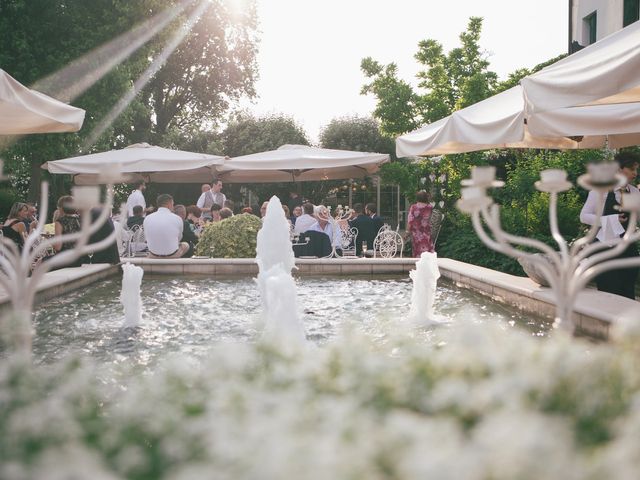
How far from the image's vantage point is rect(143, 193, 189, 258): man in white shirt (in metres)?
10.5

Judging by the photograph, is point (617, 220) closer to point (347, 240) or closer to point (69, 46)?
point (347, 240)

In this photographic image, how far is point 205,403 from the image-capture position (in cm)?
210

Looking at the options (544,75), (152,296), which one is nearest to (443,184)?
(152,296)

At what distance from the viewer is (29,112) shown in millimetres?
6801

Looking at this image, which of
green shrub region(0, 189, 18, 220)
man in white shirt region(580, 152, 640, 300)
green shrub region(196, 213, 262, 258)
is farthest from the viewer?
green shrub region(0, 189, 18, 220)

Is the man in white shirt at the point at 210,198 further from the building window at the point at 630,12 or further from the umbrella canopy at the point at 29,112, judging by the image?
the building window at the point at 630,12

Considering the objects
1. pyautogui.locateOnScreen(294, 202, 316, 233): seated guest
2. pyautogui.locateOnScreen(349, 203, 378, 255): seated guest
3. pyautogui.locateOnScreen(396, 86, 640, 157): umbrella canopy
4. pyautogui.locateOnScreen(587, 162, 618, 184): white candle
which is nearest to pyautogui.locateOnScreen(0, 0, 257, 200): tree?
pyautogui.locateOnScreen(294, 202, 316, 233): seated guest

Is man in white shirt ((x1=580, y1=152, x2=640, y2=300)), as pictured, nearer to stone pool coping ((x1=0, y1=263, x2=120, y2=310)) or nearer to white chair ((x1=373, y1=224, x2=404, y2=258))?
white chair ((x1=373, y1=224, x2=404, y2=258))

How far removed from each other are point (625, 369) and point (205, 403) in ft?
4.52

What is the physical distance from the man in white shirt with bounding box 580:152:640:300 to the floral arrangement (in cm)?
474

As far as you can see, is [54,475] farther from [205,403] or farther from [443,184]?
[443,184]

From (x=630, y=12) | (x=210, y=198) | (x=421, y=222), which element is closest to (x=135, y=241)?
(x=210, y=198)

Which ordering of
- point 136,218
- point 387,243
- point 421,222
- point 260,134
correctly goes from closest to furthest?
point 421,222
point 387,243
point 136,218
point 260,134

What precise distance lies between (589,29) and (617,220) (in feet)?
51.6
